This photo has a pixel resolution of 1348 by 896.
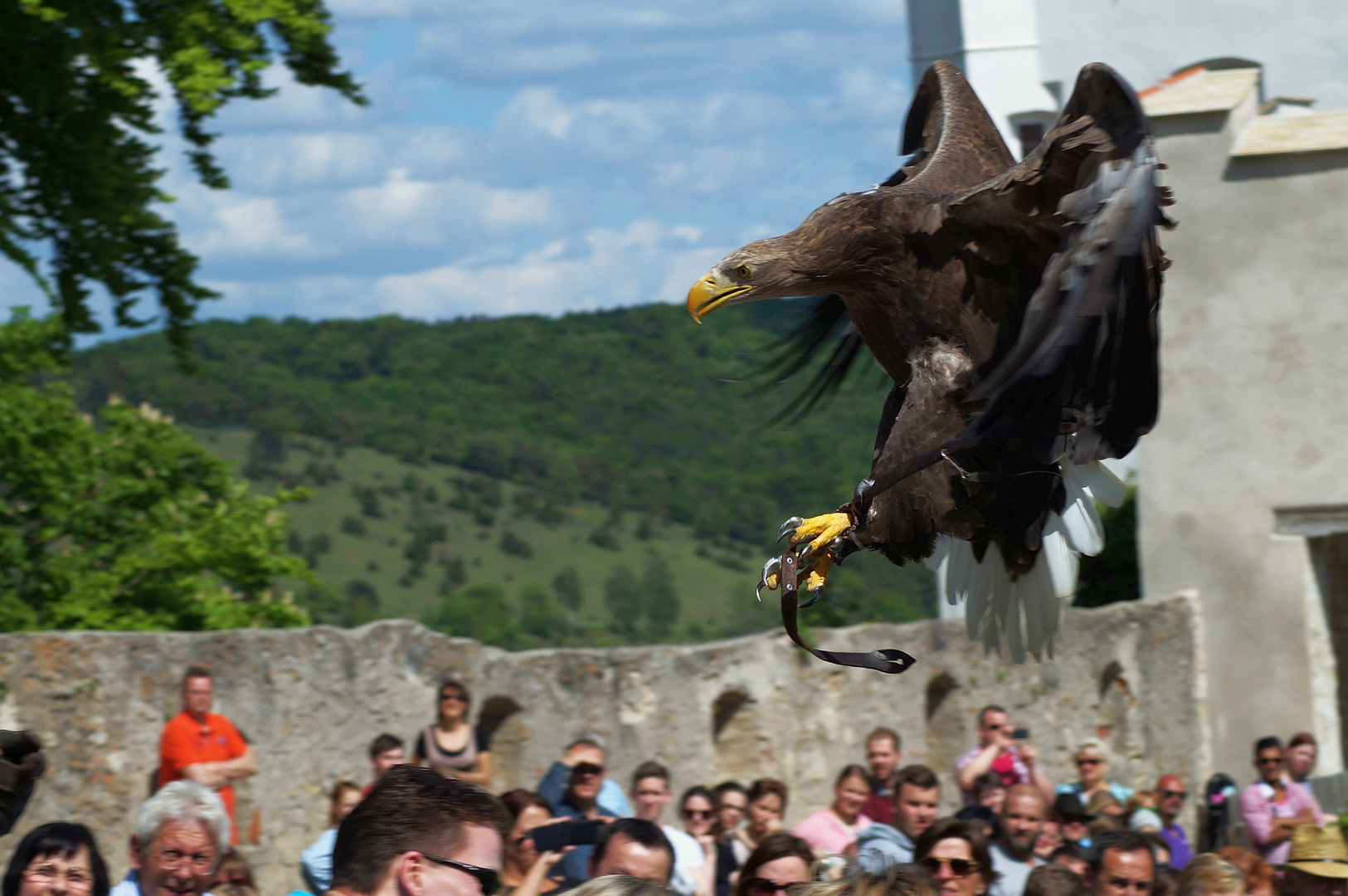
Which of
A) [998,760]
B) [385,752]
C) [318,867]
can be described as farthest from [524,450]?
[318,867]

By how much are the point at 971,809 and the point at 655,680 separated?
350cm

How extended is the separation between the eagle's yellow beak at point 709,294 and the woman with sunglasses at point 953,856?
2.31 metres

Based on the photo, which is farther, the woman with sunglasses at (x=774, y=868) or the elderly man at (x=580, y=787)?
the elderly man at (x=580, y=787)

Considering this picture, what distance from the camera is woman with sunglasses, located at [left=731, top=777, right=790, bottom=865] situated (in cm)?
639

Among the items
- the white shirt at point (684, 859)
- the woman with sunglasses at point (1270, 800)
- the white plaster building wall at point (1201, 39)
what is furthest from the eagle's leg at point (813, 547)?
the white plaster building wall at point (1201, 39)

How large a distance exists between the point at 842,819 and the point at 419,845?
501cm

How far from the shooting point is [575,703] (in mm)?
9625

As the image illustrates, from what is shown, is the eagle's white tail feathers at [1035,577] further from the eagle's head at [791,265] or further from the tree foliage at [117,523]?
the tree foliage at [117,523]

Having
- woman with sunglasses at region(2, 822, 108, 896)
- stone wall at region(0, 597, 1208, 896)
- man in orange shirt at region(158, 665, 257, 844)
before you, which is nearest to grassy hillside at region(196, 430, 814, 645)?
stone wall at region(0, 597, 1208, 896)

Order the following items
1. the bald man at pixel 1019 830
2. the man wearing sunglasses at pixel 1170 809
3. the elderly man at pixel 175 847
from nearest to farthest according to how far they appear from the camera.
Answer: the elderly man at pixel 175 847 → the bald man at pixel 1019 830 → the man wearing sunglasses at pixel 1170 809

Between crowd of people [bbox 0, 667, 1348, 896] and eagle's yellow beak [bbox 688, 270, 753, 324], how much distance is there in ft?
2.69

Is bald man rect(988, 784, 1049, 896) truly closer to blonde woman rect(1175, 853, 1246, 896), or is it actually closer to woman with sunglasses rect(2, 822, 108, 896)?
blonde woman rect(1175, 853, 1246, 896)

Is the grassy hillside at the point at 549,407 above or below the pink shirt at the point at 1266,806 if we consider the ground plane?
above

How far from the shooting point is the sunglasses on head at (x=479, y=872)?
7.64 feet
